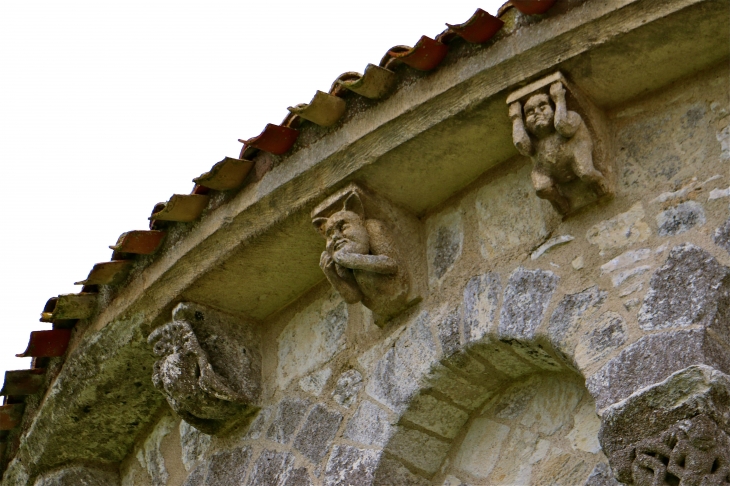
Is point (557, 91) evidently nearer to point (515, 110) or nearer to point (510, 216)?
point (515, 110)

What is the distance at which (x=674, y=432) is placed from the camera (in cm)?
320

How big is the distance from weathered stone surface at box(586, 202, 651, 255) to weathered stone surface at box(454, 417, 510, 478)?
773 mm

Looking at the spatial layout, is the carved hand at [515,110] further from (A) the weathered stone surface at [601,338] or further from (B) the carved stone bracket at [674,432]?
(B) the carved stone bracket at [674,432]

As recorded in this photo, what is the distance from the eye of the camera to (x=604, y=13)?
148 inches

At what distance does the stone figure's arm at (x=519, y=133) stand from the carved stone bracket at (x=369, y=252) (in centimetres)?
68

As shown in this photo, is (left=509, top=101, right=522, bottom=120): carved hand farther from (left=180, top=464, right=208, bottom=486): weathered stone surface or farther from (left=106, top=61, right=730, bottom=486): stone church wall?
(left=180, top=464, right=208, bottom=486): weathered stone surface

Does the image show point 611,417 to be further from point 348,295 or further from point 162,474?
point 162,474

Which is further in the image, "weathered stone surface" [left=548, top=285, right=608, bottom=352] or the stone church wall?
"weathered stone surface" [left=548, top=285, right=608, bottom=352]

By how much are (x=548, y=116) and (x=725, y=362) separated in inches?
39.8

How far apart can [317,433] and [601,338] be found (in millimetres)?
1282

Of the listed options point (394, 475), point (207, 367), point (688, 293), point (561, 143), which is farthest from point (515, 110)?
point (207, 367)

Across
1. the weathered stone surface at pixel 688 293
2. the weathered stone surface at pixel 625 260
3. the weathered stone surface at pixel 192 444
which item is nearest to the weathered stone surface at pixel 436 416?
the weathered stone surface at pixel 625 260

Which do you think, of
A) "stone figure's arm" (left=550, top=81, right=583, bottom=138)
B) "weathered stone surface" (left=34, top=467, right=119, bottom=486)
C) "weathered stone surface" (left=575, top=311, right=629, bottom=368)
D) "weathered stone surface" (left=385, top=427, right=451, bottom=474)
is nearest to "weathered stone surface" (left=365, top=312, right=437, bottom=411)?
"weathered stone surface" (left=385, top=427, right=451, bottom=474)

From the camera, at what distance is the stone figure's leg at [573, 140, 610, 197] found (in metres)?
3.79
